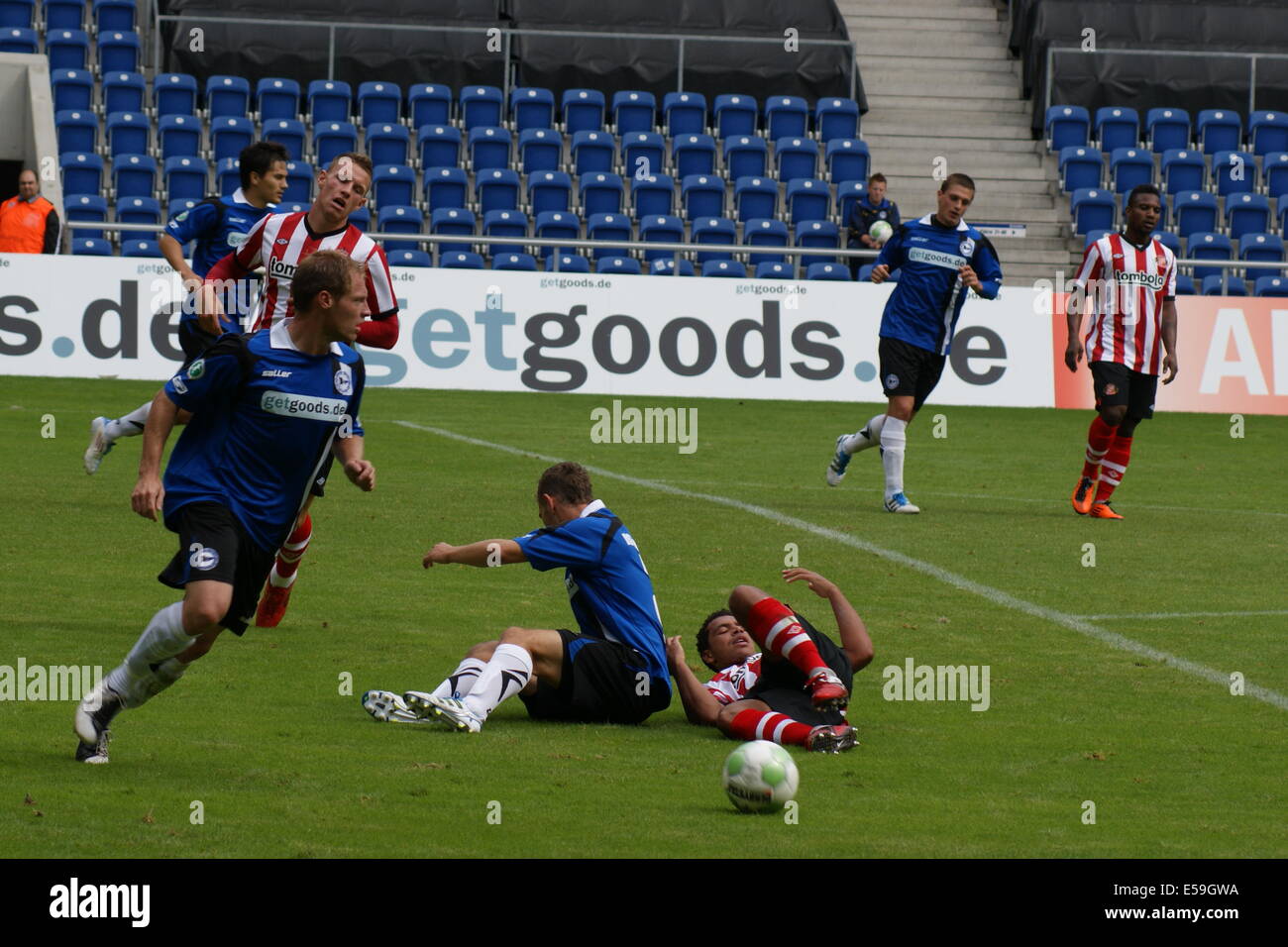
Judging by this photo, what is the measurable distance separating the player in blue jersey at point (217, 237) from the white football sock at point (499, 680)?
4.06 m

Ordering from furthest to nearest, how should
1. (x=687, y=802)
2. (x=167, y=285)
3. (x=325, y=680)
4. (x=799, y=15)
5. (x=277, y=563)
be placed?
1. (x=799, y=15)
2. (x=167, y=285)
3. (x=277, y=563)
4. (x=325, y=680)
5. (x=687, y=802)

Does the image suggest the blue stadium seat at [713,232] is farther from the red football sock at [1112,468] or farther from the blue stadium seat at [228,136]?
the red football sock at [1112,468]

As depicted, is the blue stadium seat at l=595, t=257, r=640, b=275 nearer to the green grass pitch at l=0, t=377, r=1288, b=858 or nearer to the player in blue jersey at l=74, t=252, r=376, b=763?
the green grass pitch at l=0, t=377, r=1288, b=858

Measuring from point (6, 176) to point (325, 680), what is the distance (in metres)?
22.2

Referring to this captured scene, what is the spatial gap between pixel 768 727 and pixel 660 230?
63.7 feet

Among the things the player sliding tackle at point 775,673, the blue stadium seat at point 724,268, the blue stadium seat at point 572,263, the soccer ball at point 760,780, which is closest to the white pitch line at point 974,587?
the player sliding tackle at point 775,673

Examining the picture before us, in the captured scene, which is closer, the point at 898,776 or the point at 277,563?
the point at 898,776

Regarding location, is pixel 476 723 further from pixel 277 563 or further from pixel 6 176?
pixel 6 176

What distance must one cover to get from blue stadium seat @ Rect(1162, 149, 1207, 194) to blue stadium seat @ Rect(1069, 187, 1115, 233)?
1407 millimetres

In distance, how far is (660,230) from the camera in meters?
26.4

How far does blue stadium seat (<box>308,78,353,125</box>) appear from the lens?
92.4 feet

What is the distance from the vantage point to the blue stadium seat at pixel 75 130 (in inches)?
1057
